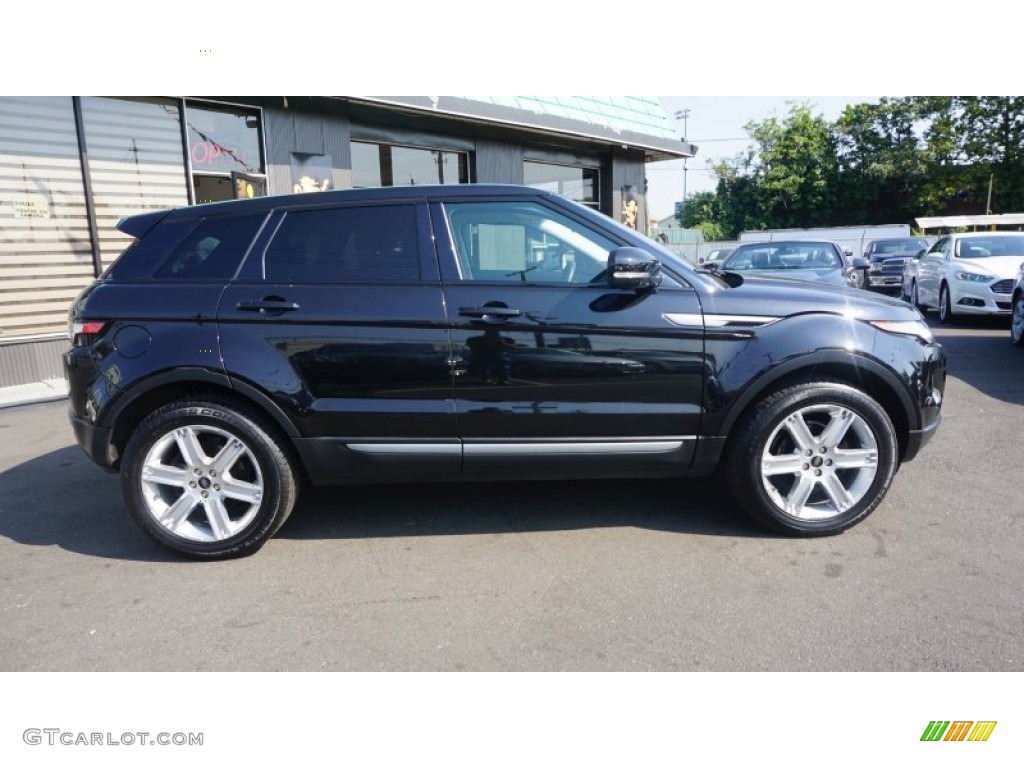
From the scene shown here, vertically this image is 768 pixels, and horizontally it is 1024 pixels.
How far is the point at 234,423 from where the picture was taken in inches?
141

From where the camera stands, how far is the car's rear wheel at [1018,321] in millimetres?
9012

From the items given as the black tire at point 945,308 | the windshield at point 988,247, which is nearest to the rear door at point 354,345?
the black tire at point 945,308

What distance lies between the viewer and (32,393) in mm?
8109

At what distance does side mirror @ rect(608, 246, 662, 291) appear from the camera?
11.3 ft

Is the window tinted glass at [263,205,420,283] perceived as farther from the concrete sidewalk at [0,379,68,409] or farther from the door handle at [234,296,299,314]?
the concrete sidewalk at [0,379,68,409]

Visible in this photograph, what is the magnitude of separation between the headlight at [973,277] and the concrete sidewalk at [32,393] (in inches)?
492

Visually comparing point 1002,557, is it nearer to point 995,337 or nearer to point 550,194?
point 550,194

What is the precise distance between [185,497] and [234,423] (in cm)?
48

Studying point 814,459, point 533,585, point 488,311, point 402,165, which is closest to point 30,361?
point 402,165

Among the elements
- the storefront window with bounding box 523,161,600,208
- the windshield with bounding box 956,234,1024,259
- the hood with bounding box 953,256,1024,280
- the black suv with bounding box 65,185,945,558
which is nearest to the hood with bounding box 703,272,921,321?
the black suv with bounding box 65,185,945,558

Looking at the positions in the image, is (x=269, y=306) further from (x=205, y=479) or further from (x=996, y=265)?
(x=996, y=265)

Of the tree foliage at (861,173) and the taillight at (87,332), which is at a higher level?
the tree foliage at (861,173)

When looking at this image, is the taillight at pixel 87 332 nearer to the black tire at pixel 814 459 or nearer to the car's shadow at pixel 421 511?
the car's shadow at pixel 421 511
